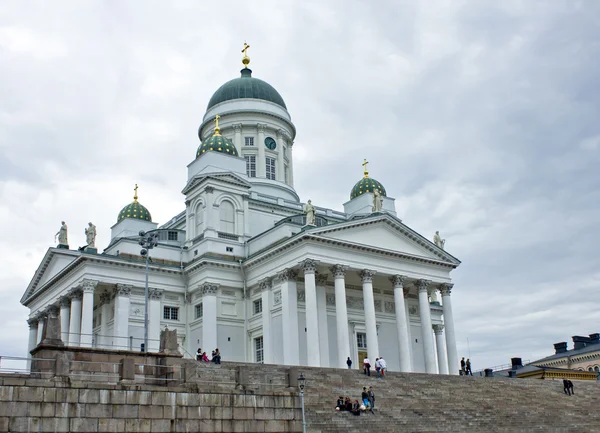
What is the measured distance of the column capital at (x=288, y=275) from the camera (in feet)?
131

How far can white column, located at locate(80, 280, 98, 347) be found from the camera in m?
39.5

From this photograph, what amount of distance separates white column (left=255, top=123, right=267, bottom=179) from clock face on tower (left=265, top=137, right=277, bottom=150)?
0.54 m

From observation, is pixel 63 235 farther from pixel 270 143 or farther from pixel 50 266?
pixel 270 143

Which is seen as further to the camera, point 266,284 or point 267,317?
point 266,284

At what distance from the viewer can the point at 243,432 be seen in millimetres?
20578

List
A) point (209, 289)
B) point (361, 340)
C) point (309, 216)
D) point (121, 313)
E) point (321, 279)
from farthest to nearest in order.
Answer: point (361, 340) → point (209, 289) → point (321, 279) → point (121, 313) → point (309, 216)

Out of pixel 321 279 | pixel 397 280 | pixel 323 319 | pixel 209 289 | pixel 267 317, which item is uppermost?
pixel 321 279

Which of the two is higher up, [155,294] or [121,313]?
[155,294]

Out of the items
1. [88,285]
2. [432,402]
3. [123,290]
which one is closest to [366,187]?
[123,290]

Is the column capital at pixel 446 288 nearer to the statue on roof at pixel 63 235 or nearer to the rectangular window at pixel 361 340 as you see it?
the rectangular window at pixel 361 340

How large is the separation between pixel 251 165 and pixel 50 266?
16799 millimetres

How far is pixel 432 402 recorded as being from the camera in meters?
28.9

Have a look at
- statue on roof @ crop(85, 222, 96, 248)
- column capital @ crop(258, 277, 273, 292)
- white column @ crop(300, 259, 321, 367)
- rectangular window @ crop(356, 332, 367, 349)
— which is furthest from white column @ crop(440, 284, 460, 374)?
statue on roof @ crop(85, 222, 96, 248)

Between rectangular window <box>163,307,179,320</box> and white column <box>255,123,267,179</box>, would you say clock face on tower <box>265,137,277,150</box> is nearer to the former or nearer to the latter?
white column <box>255,123,267,179</box>
